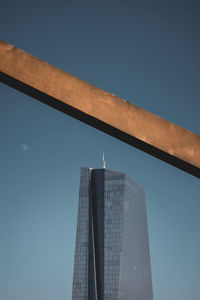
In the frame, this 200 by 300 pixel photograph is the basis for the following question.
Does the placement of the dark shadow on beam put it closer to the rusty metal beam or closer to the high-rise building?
the rusty metal beam

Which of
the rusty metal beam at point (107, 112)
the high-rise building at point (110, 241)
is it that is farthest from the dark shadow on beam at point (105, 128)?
the high-rise building at point (110, 241)

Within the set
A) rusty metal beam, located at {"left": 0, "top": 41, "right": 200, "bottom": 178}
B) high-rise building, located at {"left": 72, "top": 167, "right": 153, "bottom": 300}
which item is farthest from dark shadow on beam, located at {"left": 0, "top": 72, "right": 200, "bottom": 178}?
high-rise building, located at {"left": 72, "top": 167, "right": 153, "bottom": 300}

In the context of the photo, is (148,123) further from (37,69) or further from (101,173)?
(101,173)

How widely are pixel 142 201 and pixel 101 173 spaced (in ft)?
48.4

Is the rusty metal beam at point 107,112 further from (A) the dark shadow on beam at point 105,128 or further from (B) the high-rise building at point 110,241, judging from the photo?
(B) the high-rise building at point 110,241

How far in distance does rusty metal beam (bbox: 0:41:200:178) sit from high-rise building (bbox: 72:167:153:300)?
82874mm

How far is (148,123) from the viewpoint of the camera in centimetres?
146

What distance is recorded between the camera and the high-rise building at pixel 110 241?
81312 millimetres

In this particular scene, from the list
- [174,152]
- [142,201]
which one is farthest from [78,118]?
[142,201]

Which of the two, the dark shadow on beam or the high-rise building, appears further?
the high-rise building

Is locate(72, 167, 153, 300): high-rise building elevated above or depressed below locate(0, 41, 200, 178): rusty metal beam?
above

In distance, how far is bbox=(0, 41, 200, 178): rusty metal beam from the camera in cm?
144

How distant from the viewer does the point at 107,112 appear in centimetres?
146

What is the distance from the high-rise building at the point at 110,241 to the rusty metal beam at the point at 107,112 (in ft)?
272
